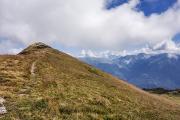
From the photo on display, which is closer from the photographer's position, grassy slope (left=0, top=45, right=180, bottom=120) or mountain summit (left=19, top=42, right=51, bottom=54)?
grassy slope (left=0, top=45, right=180, bottom=120)

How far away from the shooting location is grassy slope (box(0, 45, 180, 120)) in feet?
106

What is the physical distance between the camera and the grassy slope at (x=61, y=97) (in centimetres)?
3238

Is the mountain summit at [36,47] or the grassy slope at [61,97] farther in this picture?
the mountain summit at [36,47]

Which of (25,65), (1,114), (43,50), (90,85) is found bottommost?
(1,114)

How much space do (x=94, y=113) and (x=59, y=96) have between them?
7.14 metres

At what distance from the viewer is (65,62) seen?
6912cm

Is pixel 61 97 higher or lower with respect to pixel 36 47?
lower

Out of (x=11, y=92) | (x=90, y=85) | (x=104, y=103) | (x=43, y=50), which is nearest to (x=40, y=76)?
(x=90, y=85)

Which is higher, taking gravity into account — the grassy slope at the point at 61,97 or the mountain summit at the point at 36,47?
the mountain summit at the point at 36,47

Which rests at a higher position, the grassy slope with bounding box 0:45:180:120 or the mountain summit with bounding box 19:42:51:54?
the mountain summit with bounding box 19:42:51:54

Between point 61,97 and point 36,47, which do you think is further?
point 36,47

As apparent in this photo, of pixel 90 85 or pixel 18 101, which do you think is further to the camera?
pixel 90 85

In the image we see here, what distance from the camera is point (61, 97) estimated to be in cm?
3925

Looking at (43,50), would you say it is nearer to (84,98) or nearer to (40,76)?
(40,76)
